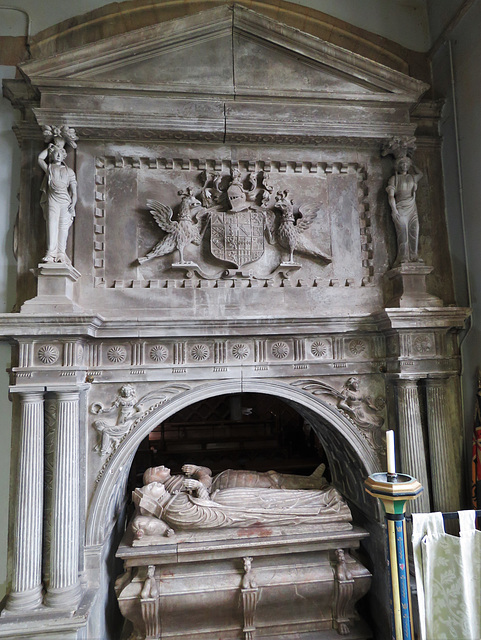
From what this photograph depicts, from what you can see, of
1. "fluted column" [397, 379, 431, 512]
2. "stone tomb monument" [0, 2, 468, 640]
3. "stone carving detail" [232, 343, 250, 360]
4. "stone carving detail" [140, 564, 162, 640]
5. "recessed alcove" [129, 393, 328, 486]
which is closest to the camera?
"stone carving detail" [140, 564, 162, 640]

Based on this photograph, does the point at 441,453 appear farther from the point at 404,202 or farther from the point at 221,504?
the point at 404,202

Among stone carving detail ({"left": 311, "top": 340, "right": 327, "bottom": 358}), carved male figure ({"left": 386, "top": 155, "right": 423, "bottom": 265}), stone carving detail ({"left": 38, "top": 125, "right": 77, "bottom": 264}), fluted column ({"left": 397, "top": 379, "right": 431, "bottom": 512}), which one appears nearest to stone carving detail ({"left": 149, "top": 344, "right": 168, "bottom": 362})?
stone carving detail ({"left": 38, "top": 125, "right": 77, "bottom": 264})

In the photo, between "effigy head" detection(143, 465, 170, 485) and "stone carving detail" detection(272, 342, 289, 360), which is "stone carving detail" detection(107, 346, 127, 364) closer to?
"effigy head" detection(143, 465, 170, 485)

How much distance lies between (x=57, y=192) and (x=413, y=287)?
325 centimetres

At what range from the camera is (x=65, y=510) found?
3.21 metres

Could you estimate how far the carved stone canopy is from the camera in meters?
3.68

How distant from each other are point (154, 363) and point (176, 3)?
388 centimetres

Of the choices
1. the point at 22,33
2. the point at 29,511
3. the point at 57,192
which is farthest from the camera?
the point at 22,33

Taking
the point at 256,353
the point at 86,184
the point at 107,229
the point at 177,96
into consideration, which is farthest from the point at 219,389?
the point at 177,96

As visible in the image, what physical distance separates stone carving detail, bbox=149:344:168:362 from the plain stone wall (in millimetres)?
1236

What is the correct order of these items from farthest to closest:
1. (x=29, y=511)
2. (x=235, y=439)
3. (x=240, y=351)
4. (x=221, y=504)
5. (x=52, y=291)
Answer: (x=235, y=439)
(x=240, y=351)
(x=221, y=504)
(x=52, y=291)
(x=29, y=511)

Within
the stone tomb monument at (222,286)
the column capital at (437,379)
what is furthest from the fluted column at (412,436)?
the column capital at (437,379)

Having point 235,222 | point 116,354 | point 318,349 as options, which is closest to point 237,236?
point 235,222

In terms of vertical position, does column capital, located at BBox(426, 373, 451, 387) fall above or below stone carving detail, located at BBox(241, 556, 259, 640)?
above
